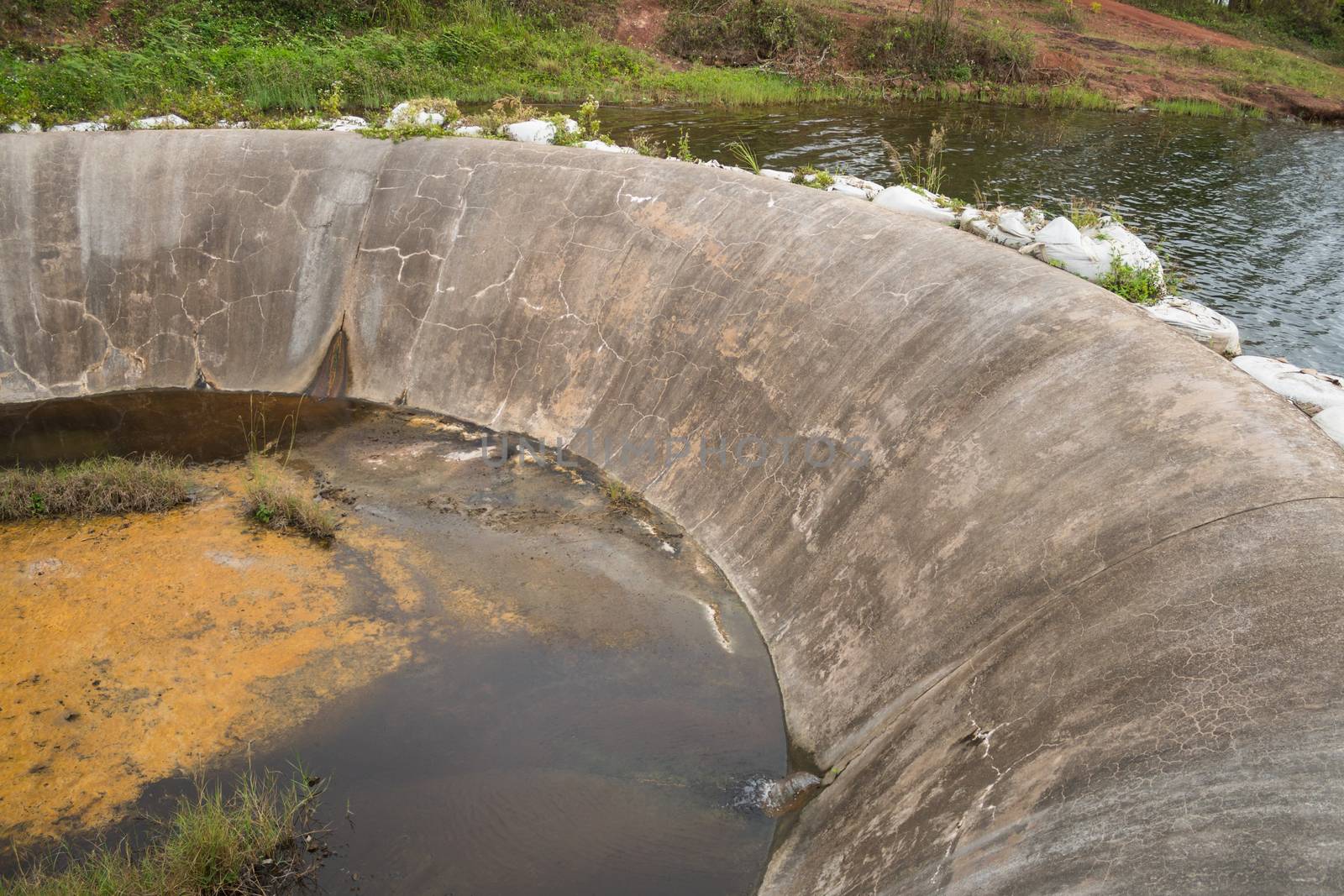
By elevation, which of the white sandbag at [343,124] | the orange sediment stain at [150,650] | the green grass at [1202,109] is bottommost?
the orange sediment stain at [150,650]

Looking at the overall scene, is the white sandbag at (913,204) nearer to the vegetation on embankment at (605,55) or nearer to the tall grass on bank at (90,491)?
the tall grass on bank at (90,491)

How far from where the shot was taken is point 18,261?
9.54 metres

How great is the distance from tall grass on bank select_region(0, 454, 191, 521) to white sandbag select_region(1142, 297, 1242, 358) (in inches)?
293

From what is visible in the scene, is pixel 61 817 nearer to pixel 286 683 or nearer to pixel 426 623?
pixel 286 683

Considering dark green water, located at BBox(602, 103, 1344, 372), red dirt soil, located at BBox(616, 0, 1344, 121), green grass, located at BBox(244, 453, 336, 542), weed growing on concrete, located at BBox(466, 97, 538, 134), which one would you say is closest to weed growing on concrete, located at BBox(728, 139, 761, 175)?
dark green water, located at BBox(602, 103, 1344, 372)

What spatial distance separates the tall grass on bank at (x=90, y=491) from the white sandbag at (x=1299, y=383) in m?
7.78

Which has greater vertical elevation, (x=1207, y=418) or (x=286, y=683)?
(x=1207, y=418)

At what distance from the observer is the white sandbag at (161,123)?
34.3 ft

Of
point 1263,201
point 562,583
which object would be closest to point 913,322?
point 562,583

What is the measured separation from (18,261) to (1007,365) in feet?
30.8

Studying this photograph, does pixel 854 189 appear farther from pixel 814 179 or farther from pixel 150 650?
pixel 150 650

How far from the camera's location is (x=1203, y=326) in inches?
255

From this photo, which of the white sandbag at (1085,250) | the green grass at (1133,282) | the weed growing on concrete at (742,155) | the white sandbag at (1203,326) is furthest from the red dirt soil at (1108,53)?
the white sandbag at (1203,326)

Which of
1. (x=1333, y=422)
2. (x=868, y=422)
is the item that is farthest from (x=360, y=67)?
(x=1333, y=422)
